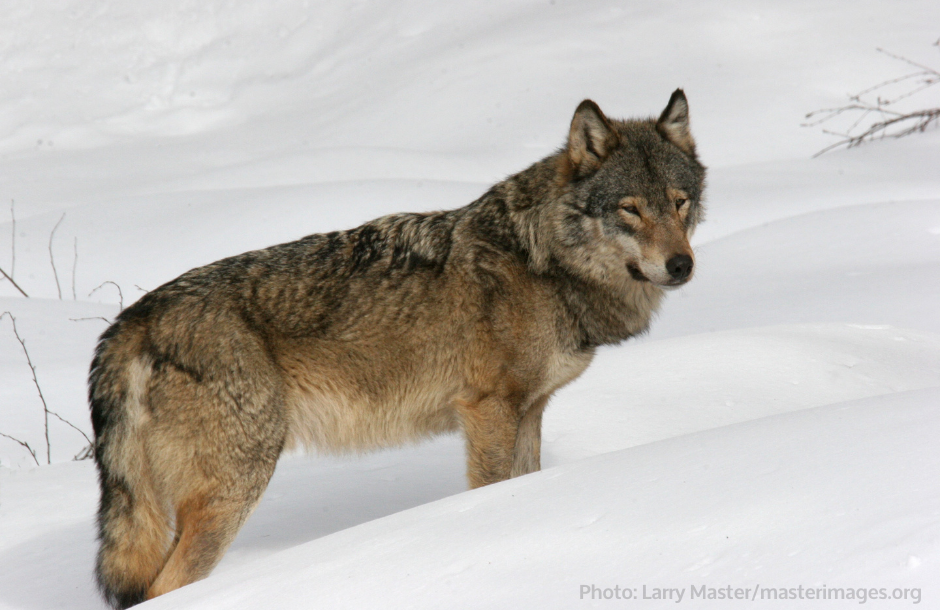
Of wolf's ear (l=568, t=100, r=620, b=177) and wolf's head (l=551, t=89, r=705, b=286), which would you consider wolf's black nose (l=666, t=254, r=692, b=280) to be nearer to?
wolf's head (l=551, t=89, r=705, b=286)

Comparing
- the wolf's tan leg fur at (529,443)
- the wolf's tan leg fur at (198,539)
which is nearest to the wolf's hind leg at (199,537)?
the wolf's tan leg fur at (198,539)

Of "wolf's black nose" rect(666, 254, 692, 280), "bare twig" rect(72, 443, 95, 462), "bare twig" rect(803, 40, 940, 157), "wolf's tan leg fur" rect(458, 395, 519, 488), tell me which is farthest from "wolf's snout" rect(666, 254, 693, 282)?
"bare twig" rect(803, 40, 940, 157)

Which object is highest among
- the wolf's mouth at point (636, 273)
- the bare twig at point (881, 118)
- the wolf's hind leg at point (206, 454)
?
the wolf's mouth at point (636, 273)

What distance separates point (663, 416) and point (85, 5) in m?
20.1

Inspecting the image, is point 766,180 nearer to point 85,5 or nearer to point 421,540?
point 421,540

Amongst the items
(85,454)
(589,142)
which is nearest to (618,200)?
(589,142)

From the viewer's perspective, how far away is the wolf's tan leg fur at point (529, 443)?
3873 millimetres

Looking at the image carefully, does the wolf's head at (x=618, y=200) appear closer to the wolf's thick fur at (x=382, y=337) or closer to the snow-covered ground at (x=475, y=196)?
the wolf's thick fur at (x=382, y=337)

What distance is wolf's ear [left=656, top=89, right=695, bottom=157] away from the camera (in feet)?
12.8

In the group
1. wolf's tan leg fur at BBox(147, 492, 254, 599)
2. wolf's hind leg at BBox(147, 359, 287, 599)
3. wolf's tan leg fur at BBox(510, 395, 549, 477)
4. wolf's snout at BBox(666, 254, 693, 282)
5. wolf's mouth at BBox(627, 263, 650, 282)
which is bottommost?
wolf's tan leg fur at BBox(510, 395, 549, 477)

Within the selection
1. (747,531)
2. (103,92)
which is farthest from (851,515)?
(103,92)

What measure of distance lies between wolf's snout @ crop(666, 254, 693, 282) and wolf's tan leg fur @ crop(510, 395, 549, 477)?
0.80m

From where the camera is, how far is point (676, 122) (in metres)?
3.94

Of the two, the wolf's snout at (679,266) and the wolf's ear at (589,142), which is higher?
the wolf's ear at (589,142)
